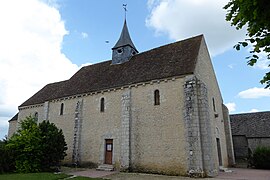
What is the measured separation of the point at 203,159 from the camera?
13.6 m

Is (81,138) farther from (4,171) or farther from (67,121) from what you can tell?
(4,171)

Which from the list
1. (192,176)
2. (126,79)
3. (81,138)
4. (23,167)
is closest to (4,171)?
(23,167)

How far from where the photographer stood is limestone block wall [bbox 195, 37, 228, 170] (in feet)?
53.6

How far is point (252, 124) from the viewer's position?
89.9ft

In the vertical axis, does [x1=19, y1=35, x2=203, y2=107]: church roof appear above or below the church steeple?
below

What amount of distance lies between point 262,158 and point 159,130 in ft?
36.4

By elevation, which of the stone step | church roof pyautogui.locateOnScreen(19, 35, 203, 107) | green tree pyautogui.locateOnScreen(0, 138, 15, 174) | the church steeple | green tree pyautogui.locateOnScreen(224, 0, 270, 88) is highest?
the church steeple

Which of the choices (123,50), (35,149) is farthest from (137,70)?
(35,149)

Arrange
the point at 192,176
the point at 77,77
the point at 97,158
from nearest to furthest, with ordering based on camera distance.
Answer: the point at 192,176 < the point at 97,158 < the point at 77,77

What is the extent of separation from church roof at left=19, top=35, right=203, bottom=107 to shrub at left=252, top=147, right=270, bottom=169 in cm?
1127

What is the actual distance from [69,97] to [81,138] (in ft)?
14.4

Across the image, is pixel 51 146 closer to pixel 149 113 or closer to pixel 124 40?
pixel 149 113

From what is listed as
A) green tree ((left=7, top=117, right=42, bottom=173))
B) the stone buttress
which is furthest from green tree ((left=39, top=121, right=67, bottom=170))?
the stone buttress

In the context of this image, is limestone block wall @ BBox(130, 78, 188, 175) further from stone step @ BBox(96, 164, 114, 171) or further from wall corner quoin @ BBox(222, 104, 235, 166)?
wall corner quoin @ BBox(222, 104, 235, 166)
